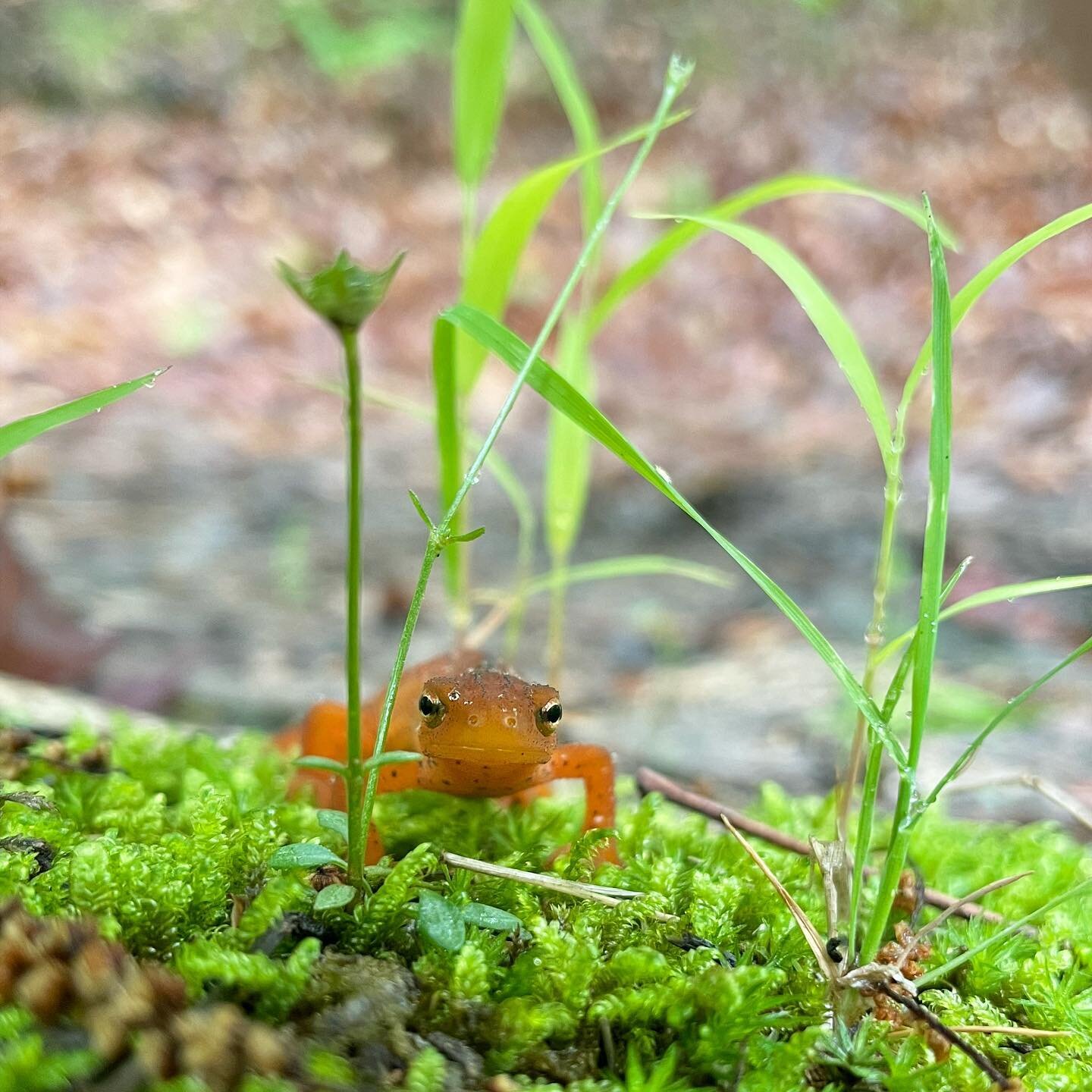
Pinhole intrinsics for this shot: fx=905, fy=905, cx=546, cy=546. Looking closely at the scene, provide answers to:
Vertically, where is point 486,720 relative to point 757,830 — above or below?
above

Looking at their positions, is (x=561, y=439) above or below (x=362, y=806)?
above

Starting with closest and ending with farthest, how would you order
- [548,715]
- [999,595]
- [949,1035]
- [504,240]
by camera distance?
[949,1035] → [999,595] → [548,715] → [504,240]

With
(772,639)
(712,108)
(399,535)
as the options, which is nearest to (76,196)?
(399,535)

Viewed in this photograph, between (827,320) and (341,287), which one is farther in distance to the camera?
(827,320)

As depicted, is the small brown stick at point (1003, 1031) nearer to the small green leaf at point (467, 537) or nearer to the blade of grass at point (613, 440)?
the blade of grass at point (613, 440)

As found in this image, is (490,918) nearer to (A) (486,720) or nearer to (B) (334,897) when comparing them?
(B) (334,897)

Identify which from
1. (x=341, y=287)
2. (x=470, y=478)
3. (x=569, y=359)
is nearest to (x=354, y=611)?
(x=470, y=478)

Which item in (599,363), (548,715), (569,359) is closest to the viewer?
(548,715)

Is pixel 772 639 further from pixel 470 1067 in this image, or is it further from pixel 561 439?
pixel 470 1067
